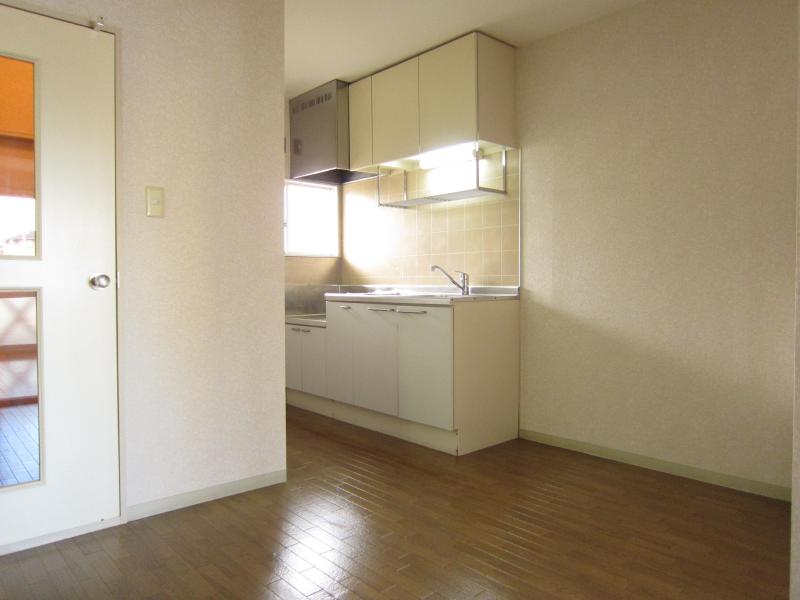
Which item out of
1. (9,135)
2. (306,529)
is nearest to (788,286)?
(306,529)

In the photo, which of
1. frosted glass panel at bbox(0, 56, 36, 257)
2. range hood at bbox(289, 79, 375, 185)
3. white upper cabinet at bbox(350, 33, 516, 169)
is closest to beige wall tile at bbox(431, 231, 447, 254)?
white upper cabinet at bbox(350, 33, 516, 169)

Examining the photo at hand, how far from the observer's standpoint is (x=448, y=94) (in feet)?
12.1

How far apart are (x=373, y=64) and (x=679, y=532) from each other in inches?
135

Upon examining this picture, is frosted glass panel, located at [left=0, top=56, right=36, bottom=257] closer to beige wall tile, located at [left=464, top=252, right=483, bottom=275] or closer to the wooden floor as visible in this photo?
the wooden floor

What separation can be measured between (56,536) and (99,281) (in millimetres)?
989

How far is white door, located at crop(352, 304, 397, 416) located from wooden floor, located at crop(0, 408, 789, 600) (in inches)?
28.5

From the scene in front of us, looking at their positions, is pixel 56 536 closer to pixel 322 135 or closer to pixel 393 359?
pixel 393 359

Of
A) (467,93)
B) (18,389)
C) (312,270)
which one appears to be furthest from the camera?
(312,270)

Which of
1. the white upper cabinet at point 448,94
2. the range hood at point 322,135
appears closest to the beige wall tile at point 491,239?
the white upper cabinet at point 448,94

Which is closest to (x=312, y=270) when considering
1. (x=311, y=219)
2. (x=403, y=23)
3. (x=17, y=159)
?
(x=311, y=219)

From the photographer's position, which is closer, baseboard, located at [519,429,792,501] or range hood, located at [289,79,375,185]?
baseboard, located at [519,429,792,501]

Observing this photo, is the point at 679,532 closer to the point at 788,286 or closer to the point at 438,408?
the point at 788,286

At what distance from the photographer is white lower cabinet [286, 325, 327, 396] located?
4.28 meters

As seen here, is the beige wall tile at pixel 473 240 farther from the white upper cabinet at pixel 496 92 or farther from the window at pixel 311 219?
the window at pixel 311 219
